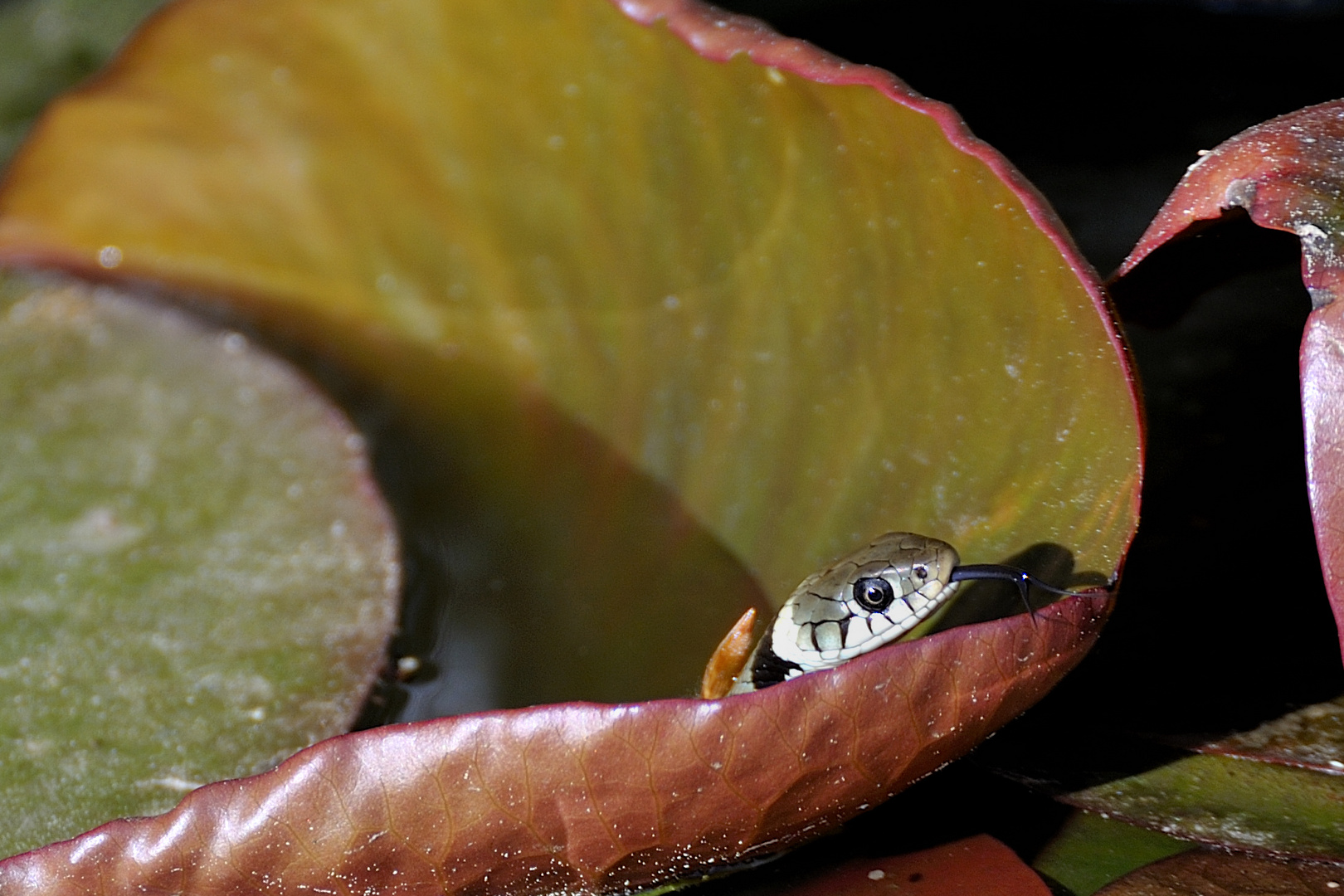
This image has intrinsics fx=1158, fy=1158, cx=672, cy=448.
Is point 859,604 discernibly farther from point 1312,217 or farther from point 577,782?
point 1312,217

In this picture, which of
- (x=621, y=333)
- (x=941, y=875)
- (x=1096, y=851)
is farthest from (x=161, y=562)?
(x=1096, y=851)

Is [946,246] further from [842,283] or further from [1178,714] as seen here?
[1178,714]

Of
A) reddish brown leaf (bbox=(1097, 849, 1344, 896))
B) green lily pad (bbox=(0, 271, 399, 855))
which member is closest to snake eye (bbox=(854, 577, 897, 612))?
reddish brown leaf (bbox=(1097, 849, 1344, 896))

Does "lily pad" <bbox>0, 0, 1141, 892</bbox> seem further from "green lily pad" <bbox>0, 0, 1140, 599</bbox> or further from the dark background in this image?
the dark background

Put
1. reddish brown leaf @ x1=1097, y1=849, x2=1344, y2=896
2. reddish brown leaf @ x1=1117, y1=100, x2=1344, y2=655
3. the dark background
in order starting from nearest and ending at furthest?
1. reddish brown leaf @ x1=1117, y1=100, x2=1344, y2=655
2. reddish brown leaf @ x1=1097, y1=849, x2=1344, y2=896
3. the dark background

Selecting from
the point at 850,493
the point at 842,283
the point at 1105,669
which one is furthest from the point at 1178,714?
the point at 842,283

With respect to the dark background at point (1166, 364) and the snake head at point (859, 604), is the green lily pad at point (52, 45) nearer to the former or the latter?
the dark background at point (1166, 364)
